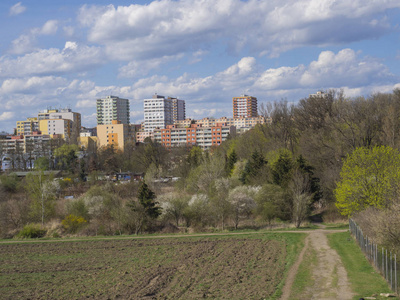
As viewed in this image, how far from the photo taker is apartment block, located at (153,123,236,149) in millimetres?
148875

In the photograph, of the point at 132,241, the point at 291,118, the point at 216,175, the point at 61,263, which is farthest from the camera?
the point at 291,118

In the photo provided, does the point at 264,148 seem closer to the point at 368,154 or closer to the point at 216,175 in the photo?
the point at 216,175

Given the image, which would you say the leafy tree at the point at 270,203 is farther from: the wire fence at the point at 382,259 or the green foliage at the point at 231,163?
the green foliage at the point at 231,163

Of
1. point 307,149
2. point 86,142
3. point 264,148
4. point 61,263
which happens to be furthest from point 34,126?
point 61,263

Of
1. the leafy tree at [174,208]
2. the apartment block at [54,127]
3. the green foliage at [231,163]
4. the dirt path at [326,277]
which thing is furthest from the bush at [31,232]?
the apartment block at [54,127]

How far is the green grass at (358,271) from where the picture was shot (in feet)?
60.2

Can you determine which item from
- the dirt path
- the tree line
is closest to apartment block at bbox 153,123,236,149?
the tree line

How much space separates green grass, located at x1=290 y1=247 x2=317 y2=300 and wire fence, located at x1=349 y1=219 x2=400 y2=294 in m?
2.96

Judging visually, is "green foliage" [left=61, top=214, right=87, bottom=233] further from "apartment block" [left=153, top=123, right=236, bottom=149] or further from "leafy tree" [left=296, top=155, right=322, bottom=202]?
"apartment block" [left=153, top=123, right=236, bottom=149]

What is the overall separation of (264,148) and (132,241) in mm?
38283

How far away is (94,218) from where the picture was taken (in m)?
48.3

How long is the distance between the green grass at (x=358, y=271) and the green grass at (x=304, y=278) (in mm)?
1735

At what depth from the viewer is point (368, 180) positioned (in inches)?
1403

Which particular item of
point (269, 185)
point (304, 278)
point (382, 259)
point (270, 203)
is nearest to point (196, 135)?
point (269, 185)
